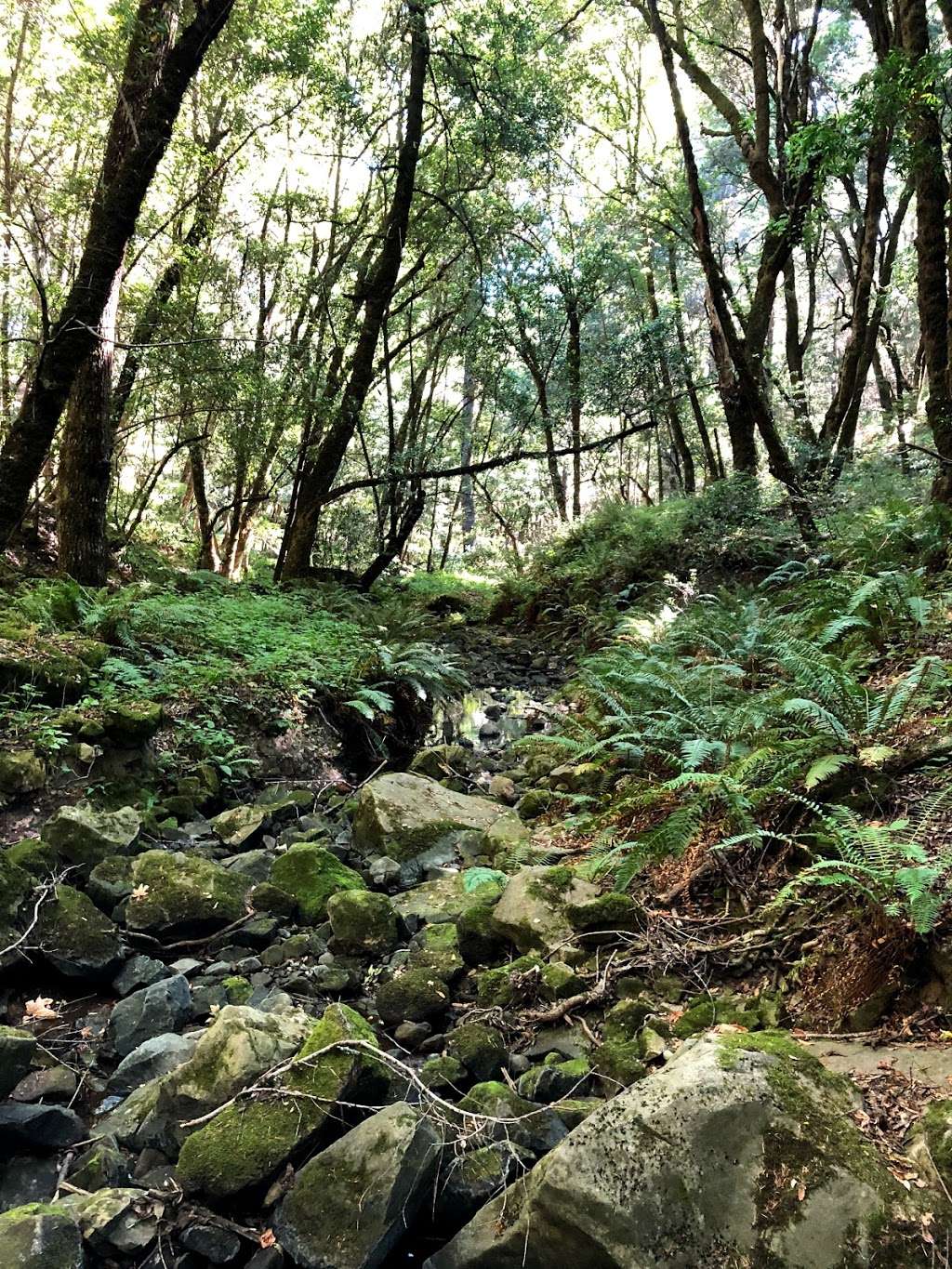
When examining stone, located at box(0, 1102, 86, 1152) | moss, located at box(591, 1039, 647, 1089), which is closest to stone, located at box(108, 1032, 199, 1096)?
stone, located at box(0, 1102, 86, 1152)

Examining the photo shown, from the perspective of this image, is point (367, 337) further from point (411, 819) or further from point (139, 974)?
point (139, 974)

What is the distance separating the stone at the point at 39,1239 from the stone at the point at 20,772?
3.19m

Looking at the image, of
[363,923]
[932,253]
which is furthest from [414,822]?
[932,253]

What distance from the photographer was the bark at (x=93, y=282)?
19.1 ft

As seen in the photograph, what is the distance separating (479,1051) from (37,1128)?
1491 millimetres

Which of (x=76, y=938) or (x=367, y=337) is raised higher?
(x=367, y=337)

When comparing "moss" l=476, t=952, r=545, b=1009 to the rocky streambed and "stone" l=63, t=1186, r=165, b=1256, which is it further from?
"stone" l=63, t=1186, r=165, b=1256

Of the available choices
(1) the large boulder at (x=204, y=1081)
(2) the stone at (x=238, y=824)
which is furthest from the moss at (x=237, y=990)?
(2) the stone at (x=238, y=824)

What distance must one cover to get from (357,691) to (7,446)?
3539 millimetres

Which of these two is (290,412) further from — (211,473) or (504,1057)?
(504,1057)

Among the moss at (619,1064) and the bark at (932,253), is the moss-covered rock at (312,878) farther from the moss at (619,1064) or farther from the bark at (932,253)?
the bark at (932,253)

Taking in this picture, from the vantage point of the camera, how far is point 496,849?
5000 millimetres

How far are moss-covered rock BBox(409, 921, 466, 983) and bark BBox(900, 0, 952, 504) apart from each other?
6541mm

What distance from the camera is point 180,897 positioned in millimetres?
3926
